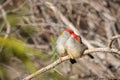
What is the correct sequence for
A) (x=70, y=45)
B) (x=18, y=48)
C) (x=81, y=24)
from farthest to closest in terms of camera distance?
(x=81, y=24) < (x=70, y=45) < (x=18, y=48)

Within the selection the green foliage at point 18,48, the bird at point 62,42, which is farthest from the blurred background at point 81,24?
the green foliage at point 18,48

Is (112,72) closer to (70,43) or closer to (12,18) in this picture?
(70,43)

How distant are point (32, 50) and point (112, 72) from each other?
12.7 ft

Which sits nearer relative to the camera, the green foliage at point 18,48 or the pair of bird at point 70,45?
the green foliage at point 18,48

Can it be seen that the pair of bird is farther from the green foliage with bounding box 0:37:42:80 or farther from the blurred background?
the blurred background

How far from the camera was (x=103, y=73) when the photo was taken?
4.37 metres

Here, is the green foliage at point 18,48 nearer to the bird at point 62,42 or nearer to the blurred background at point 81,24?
the bird at point 62,42

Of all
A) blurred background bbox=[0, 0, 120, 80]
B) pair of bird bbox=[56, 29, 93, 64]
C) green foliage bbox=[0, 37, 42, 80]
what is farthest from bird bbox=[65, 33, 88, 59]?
blurred background bbox=[0, 0, 120, 80]

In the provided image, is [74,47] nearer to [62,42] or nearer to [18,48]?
[62,42]

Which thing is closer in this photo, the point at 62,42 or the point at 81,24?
the point at 62,42

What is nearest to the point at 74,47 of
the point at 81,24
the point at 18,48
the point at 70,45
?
the point at 70,45

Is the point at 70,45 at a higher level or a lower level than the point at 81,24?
higher

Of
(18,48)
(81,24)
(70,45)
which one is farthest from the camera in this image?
(81,24)

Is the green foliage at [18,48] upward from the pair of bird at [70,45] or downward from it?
upward
